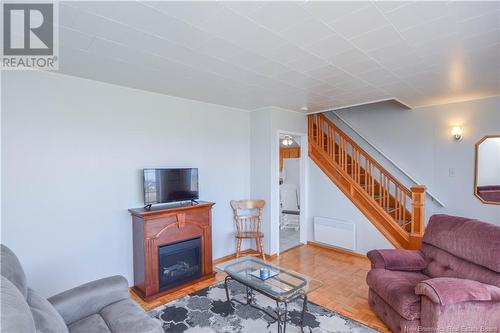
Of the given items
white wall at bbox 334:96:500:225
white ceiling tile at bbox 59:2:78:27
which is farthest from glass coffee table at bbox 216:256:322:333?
white wall at bbox 334:96:500:225

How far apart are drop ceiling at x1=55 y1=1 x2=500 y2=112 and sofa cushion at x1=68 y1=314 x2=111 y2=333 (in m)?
1.98

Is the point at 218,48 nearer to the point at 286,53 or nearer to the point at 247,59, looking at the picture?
the point at 247,59

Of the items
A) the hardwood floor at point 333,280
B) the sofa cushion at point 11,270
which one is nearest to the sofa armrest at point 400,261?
the hardwood floor at point 333,280

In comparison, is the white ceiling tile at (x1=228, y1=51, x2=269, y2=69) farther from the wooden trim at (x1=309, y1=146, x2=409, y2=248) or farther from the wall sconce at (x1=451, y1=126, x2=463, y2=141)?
the wall sconce at (x1=451, y1=126, x2=463, y2=141)

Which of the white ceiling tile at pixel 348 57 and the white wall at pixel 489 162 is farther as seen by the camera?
the white wall at pixel 489 162

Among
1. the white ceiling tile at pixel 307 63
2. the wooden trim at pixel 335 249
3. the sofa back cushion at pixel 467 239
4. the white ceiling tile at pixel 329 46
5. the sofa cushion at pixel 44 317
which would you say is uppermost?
the white ceiling tile at pixel 329 46

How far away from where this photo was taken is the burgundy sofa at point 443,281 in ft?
6.17

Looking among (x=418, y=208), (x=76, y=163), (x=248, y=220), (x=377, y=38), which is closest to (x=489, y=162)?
(x=418, y=208)

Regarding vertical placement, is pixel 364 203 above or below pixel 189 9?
below

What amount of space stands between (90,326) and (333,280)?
2714 millimetres

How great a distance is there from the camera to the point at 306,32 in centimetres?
187

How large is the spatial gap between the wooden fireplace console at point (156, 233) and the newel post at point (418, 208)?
2.86 meters

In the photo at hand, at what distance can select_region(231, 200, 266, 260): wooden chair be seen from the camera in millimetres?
4047

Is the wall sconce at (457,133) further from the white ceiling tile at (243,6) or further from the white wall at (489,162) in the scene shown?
the white ceiling tile at (243,6)
